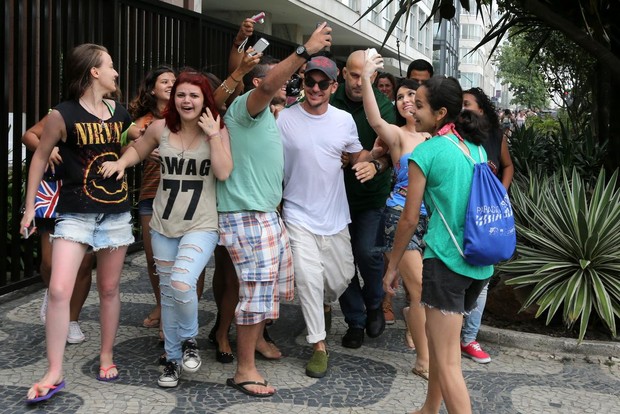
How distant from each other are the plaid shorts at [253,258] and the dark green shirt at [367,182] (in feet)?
3.51

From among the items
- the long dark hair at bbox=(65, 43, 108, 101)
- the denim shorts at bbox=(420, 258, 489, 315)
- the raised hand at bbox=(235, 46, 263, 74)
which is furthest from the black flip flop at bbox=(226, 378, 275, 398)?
the long dark hair at bbox=(65, 43, 108, 101)

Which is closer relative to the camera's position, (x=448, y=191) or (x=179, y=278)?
(x=448, y=191)

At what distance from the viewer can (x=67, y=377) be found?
14.9 ft

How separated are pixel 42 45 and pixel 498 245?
4.65m

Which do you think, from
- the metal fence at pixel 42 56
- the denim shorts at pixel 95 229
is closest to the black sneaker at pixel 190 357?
the denim shorts at pixel 95 229

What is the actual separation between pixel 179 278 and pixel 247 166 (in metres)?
0.75

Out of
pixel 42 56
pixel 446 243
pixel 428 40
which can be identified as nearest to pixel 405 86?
pixel 446 243

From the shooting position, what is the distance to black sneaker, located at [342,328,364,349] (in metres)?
5.39

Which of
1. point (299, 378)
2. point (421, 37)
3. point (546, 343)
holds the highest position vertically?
point (421, 37)

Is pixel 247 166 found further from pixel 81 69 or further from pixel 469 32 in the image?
pixel 469 32

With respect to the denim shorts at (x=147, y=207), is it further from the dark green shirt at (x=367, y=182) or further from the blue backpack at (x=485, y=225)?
the blue backpack at (x=485, y=225)

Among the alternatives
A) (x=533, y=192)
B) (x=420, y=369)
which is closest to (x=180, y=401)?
(x=420, y=369)

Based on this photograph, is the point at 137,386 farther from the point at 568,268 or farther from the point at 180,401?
the point at 568,268

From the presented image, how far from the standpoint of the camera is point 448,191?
3545mm
